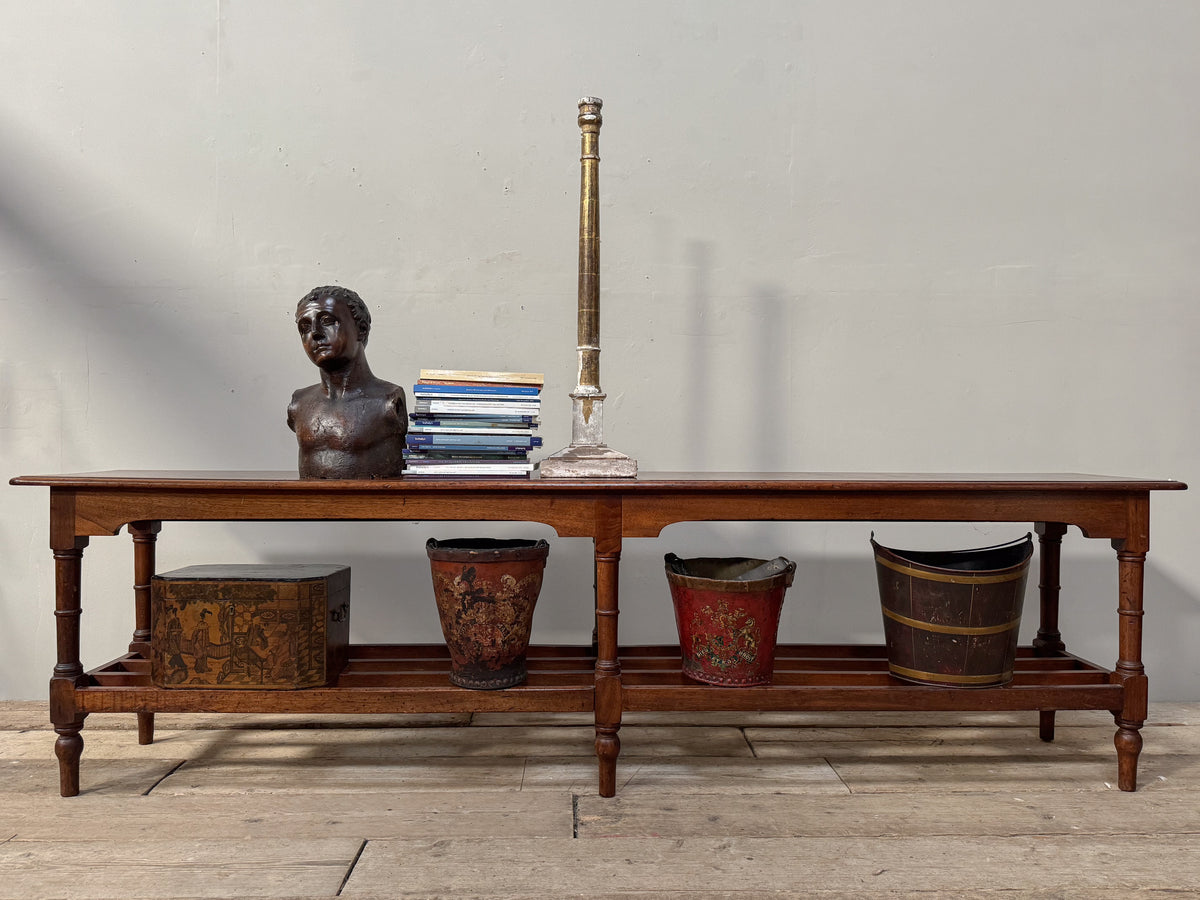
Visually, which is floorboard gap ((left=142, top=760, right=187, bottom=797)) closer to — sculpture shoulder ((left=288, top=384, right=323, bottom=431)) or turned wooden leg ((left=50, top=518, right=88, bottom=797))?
turned wooden leg ((left=50, top=518, right=88, bottom=797))

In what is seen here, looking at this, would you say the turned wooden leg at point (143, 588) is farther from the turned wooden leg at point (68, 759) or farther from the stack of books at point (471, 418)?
the stack of books at point (471, 418)

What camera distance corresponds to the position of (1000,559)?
2602mm

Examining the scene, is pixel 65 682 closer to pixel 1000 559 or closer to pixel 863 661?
pixel 863 661

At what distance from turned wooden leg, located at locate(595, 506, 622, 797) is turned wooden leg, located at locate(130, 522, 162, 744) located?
1.39m

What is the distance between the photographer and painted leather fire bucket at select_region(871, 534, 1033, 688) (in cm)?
228

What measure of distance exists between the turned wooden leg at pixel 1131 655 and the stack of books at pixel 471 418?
1.59m

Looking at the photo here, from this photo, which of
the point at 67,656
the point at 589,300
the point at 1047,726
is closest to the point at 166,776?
the point at 67,656

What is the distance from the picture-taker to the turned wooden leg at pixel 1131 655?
7.52 ft

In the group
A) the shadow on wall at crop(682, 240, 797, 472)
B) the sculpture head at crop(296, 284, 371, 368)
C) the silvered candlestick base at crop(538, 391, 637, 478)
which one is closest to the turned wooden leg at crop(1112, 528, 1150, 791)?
the shadow on wall at crop(682, 240, 797, 472)

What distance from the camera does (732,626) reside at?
7.58ft

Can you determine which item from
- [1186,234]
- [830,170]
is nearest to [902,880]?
[830,170]

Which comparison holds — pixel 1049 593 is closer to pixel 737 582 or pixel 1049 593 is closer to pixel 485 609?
pixel 737 582

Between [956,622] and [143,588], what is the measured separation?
235 cm

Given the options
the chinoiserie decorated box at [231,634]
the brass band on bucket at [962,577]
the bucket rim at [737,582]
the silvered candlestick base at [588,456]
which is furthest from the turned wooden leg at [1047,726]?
the chinoiserie decorated box at [231,634]
